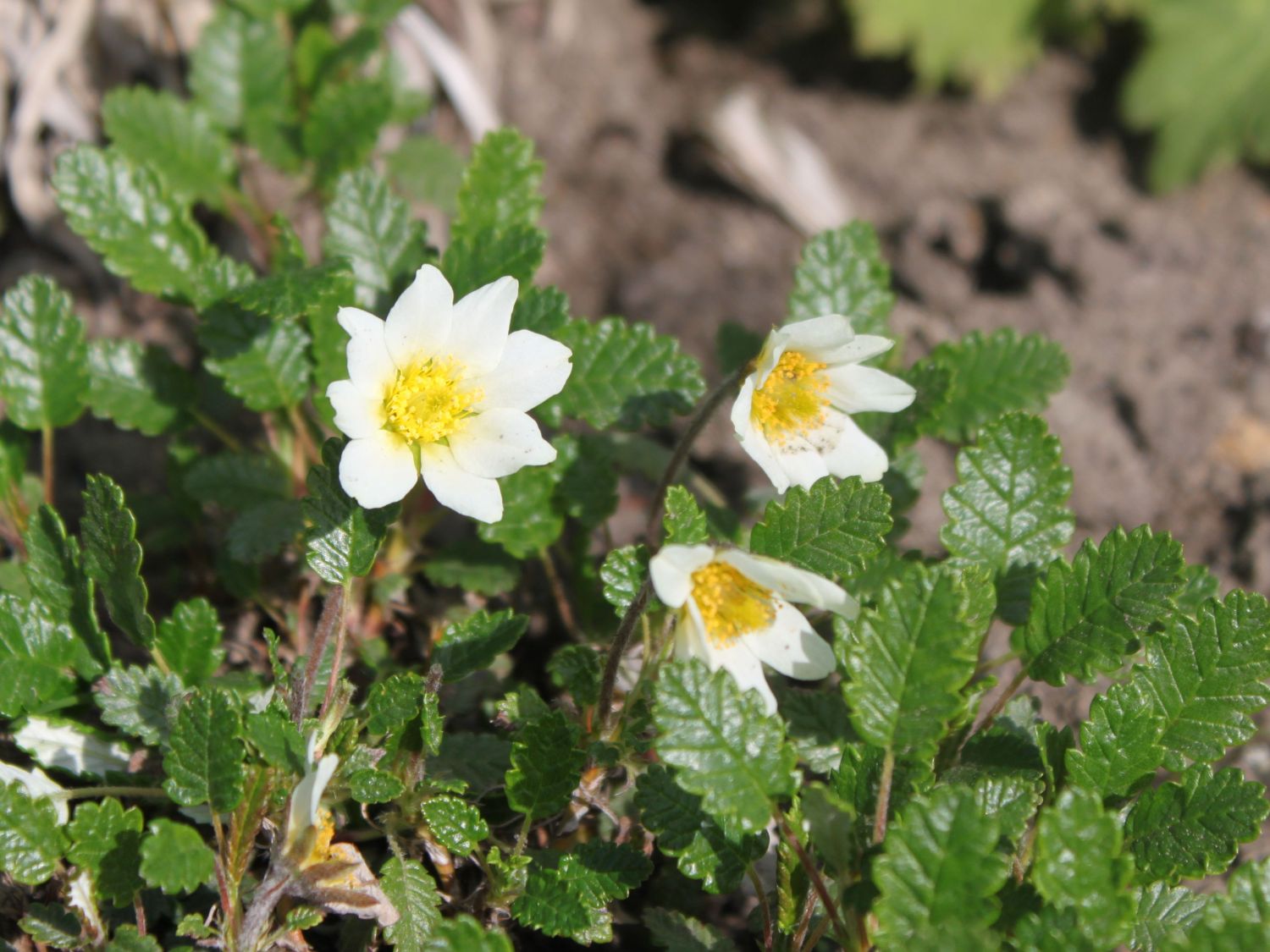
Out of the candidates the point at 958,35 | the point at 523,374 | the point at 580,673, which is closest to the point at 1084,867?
the point at 580,673

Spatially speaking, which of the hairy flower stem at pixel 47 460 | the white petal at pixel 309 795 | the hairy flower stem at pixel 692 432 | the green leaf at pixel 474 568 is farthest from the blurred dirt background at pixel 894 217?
the white petal at pixel 309 795

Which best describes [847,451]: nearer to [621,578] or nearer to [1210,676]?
[621,578]

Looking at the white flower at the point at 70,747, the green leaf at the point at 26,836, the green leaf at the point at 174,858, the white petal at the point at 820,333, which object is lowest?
the white flower at the point at 70,747

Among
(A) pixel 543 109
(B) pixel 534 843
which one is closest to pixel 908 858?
(B) pixel 534 843

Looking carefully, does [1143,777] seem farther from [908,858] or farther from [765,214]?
[765,214]

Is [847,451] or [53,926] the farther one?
[847,451]

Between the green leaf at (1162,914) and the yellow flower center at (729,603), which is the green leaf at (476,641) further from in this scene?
the green leaf at (1162,914)

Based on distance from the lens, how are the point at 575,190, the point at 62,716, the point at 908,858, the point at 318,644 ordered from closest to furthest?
the point at 908,858
the point at 318,644
the point at 62,716
the point at 575,190
